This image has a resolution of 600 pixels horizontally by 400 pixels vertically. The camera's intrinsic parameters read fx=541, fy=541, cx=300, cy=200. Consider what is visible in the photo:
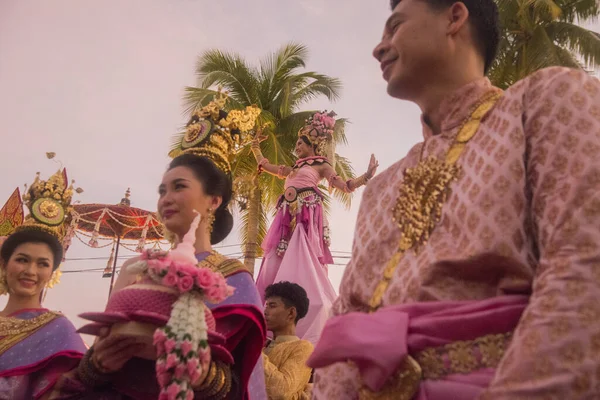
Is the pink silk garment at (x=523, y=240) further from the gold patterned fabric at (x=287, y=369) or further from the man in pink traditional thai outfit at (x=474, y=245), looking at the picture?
the gold patterned fabric at (x=287, y=369)

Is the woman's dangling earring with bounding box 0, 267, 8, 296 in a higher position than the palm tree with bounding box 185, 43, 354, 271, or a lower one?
lower

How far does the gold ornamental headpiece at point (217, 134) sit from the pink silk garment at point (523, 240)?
1772 millimetres

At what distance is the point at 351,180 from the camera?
7762 mm

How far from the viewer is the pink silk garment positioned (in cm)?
106

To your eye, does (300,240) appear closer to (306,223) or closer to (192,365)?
(306,223)

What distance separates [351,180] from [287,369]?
12.6 ft

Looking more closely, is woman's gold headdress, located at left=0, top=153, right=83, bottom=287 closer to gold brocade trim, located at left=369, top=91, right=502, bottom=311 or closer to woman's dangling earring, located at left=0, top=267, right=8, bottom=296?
woman's dangling earring, located at left=0, top=267, right=8, bottom=296

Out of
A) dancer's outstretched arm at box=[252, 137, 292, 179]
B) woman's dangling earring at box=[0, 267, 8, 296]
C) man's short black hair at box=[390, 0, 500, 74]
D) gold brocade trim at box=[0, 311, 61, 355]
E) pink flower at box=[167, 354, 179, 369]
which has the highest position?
man's short black hair at box=[390, 0, 500, 74]

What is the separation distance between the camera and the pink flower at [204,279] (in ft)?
6.84

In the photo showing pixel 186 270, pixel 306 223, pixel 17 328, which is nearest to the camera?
pixel 186 270

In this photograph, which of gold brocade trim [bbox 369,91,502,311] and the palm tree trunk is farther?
the palm tree trunk

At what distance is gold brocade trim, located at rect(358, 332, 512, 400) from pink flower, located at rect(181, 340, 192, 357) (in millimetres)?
811

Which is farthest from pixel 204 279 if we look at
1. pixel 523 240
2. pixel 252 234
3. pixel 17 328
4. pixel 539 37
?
pixel 539 37

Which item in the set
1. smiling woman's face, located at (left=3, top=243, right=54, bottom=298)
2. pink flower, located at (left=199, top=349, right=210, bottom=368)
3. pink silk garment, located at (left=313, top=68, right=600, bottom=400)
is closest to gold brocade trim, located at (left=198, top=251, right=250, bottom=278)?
pink flower, located at (left=199, top=349, right=210, bottom=368)
